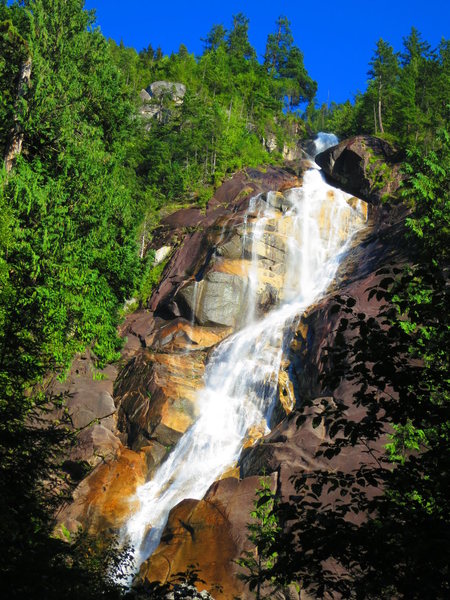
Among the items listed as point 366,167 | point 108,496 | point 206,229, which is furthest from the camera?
point 366,167

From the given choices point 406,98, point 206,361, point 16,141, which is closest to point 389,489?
point 16,141

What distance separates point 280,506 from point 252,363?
21804 mm

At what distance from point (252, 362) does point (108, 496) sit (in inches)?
374

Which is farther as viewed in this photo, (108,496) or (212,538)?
(108,496)

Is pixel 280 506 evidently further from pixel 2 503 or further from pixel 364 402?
pixel 2 503

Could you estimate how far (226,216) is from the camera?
36625mm

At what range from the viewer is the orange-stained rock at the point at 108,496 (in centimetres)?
1909

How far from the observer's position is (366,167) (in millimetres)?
39125

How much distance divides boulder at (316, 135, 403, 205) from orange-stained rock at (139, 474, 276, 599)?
26668 millimetres

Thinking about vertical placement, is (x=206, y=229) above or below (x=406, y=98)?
below

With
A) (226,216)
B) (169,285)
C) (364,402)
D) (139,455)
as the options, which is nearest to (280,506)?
(364,402)

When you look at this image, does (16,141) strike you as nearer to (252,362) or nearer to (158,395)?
(158,395)

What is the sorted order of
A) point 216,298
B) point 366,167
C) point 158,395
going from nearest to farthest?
point 158,395, point 216,298, point 366,167

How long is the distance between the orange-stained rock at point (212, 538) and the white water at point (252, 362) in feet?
5.98
